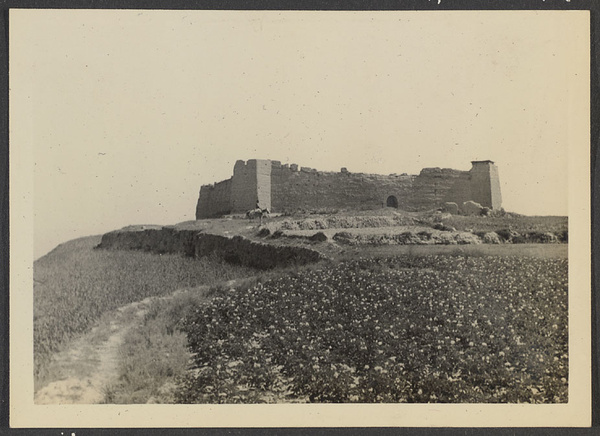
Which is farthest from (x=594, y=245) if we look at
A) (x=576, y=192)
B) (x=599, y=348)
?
(x=599, y=348)

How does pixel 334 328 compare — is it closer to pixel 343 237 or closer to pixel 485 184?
pixel 343 237

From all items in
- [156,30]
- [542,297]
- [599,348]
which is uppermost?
[156,30]

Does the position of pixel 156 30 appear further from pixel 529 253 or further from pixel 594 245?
pixel 594 245

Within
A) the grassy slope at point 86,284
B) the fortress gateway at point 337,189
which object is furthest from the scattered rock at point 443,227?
the grassy slope at point 86,284

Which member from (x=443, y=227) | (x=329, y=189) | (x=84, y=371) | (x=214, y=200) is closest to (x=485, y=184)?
(x=443, y=227)

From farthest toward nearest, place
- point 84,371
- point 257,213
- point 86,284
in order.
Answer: point 257,213 → point 86,284 → point 84,371
